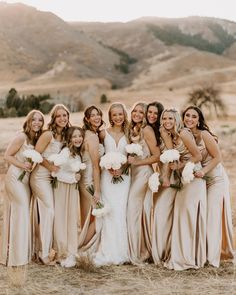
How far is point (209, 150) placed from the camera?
7.52 m

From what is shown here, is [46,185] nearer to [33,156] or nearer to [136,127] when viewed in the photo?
[33,156]

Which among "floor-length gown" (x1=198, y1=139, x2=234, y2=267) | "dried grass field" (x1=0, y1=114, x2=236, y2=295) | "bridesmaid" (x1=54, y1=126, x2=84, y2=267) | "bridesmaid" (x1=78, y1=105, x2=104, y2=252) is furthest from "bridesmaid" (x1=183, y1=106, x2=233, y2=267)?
"bridesmaid" (x1=54, y1=126, x2=84, y2=267)

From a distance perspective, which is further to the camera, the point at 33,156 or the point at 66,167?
the point at 66,167

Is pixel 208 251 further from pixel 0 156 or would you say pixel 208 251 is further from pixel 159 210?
pixel 0 156

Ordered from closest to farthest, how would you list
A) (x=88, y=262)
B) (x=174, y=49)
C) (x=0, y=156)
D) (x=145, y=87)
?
(x=88, y=262) → (x=0, y=156) → (x=145, y=87) → (x=174, y=49)

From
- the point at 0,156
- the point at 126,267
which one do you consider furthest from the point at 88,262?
the point at 0,156

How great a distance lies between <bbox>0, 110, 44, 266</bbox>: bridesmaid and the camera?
7621mm

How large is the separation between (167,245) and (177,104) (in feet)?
147

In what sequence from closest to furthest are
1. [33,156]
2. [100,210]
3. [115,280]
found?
[115,280] → [33,156] → [100,210]

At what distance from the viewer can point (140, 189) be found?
7770mm

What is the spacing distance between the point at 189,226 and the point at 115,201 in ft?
3.53

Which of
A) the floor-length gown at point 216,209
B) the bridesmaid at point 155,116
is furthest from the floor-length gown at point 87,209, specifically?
the floor-length gown at point 216,209

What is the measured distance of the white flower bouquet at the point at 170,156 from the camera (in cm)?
730

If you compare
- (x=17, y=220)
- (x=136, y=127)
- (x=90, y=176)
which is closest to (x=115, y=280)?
(x=90, y=176)
